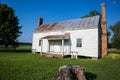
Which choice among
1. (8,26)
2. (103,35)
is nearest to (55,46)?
(103,35)

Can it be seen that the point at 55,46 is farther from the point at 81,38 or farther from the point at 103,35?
the point at 103,35

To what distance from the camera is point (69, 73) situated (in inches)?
259

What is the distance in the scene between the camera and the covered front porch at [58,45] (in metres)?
19.3

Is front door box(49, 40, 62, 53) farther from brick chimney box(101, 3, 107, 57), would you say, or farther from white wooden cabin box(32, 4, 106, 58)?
brick chimney box(101, 3, 107, 57)

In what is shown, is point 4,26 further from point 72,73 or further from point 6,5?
point 72,73

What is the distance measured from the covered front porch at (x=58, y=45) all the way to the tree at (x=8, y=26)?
9602mm

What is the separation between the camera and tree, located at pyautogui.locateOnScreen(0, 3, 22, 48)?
28469 millimetres

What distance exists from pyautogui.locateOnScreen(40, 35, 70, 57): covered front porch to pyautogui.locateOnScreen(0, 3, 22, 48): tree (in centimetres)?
960

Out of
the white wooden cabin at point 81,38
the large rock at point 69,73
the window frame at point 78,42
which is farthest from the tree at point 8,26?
the large rock at point 69,73

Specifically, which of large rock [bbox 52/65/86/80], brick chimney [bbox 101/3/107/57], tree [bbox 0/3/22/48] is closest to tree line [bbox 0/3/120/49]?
tree [bbox 0/3/22/48]

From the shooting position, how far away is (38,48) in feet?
85.6

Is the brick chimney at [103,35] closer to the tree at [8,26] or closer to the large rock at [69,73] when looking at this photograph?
the large rock at [69,73]

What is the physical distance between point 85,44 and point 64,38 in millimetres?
3471

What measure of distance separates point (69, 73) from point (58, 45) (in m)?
15.8
